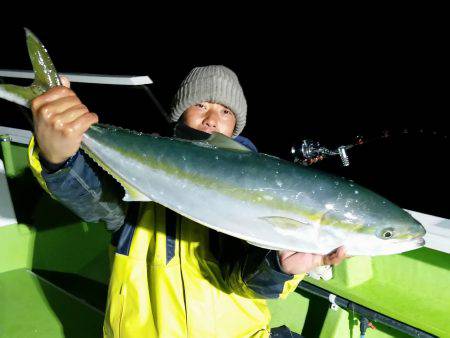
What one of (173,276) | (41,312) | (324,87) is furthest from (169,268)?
(324,87)

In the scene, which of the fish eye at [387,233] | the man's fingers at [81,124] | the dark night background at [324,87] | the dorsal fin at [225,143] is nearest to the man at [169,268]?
the man's fingers at [81,124]

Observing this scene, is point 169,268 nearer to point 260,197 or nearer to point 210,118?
point 260,197

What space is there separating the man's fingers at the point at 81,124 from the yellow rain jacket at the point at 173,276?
9.9 inches

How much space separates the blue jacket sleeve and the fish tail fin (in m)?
0.29

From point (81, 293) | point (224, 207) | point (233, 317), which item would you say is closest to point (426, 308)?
point (233, 317)

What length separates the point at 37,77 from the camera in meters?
1.53

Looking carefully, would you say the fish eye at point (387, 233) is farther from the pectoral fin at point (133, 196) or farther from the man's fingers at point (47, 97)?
the man's fingers at point (47, 97)

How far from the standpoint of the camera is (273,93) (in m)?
16.6

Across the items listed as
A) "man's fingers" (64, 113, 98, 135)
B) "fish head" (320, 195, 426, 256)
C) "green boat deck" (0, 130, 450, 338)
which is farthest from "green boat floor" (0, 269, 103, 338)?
"fish head" (320, 195, 426, 256)

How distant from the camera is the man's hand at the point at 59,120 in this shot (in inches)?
54.8

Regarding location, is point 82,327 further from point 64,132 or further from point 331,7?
point 331,7

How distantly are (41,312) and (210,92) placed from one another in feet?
6.89

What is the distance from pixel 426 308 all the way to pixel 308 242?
1.00 metres

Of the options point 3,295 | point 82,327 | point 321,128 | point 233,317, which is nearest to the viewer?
point 233,317
